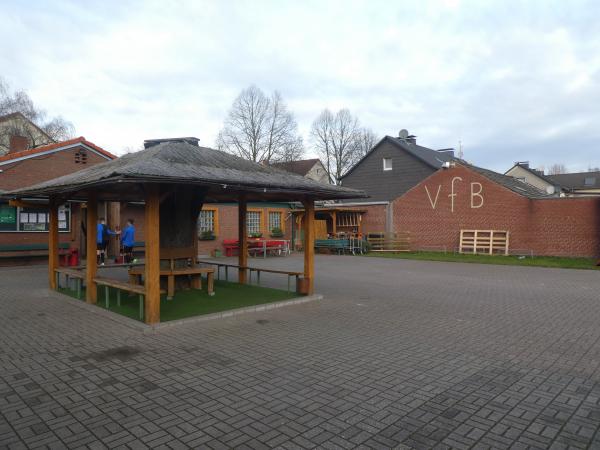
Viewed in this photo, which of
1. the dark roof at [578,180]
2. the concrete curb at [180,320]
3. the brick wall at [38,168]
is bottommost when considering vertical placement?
the concrete curb at [180,320]

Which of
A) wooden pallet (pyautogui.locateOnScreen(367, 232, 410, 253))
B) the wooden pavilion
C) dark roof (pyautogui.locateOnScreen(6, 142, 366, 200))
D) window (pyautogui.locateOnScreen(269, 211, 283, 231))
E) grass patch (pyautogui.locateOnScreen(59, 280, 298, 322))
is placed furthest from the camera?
window (pyautogui.locateOnScreen(269, 211, 283, 231))

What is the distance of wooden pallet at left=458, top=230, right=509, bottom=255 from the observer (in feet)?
68.1

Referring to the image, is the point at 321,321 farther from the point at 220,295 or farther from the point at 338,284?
the point at 338,284

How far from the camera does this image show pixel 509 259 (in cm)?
1916

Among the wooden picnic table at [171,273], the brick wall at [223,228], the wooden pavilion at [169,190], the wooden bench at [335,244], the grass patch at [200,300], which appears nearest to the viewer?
the wooden pavilion at [169,190]

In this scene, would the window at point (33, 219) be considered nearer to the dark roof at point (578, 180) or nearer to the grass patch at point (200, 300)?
the grass patch at point (200, 300)

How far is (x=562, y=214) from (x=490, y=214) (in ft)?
9.95

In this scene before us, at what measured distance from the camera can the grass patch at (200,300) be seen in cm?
789

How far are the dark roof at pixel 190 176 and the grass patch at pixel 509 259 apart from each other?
11.0m

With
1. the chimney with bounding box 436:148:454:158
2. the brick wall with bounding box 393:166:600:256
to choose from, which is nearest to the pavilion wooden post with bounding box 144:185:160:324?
the brick wall with bounding box 393:166:600:256

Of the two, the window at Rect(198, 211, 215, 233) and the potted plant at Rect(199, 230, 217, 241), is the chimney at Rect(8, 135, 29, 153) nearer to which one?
the window at Rect(198, 211, 215, 233)

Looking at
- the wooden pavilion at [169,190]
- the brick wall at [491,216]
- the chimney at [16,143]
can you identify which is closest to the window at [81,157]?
the chimney at [16,143]

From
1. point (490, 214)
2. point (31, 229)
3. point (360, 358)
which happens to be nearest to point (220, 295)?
point (360, 358)

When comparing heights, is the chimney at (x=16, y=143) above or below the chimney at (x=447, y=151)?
below
